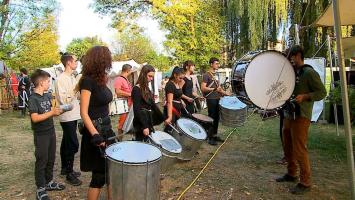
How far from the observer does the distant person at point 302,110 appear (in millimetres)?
4762

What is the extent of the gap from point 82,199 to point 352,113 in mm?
→ 5003

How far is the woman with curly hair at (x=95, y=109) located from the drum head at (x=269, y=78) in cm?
193

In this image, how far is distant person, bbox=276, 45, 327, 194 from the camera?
476 cm

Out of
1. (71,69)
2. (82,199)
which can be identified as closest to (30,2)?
(71,69)

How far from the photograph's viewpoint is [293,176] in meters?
5.43

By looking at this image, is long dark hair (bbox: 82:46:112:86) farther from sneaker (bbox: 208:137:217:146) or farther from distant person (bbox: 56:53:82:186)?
sneaker (bbox: 208:137:217:146)

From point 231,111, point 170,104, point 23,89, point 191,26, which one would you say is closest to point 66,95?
point 170,104

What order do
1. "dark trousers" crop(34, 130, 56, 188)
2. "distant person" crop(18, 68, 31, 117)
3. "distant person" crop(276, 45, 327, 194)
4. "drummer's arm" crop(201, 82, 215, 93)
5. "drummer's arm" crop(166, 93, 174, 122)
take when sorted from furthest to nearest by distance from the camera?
"distant person" crop(18, 68, 31, 117), "drummer's arm" crop(201, 82, 215, 93), "drummer's arm" crop(166, 93, 174, 122), "distant person" crop(276, 45, 327, 194), "dark trousers" crop(34, 130, 56, 188)

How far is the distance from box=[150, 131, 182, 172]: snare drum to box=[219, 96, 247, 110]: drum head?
332cm

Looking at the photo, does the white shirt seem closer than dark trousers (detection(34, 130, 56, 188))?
No

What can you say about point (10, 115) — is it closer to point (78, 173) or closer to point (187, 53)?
point (78, 173)

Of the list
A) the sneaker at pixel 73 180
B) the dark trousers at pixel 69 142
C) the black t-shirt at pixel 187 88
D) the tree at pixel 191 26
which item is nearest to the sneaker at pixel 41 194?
the sneaker at pixel 73 180

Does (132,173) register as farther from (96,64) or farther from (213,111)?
(213,111)

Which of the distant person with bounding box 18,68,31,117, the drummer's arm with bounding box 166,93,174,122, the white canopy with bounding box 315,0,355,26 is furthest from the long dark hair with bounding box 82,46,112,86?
the distant person with bounding box 18,68,31,117
